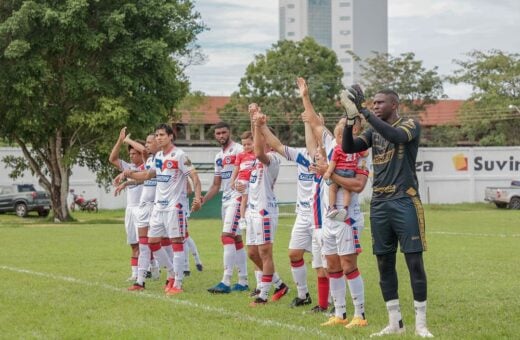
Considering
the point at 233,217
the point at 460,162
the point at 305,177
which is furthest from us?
the point at 460,162

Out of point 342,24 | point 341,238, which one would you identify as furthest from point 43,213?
point 342,24

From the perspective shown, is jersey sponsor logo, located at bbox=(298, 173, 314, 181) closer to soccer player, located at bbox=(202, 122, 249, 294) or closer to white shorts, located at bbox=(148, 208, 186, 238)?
soccer player, located at bbox=(202, 122, 249, 294)

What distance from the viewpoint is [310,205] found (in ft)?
35.9

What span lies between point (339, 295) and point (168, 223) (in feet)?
12.4

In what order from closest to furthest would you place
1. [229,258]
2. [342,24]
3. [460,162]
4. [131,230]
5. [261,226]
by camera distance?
1. [261,226]
2. [229,258]
3. [131,230]
4. [460,162]
5. [342,24]

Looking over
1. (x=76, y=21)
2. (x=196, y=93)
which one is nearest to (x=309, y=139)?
(x=76, y=21)

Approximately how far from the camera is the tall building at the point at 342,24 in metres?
183

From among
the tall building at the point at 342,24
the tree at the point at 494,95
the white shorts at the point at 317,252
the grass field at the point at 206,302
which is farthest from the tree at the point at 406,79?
the tall building at the point at 342,24

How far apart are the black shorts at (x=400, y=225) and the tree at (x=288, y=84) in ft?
212

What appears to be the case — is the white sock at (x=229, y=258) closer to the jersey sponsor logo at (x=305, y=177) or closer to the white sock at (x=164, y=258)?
the white sock at (x=164, y=258)

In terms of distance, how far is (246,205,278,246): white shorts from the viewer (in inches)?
458

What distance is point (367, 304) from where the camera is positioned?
11.2 meters

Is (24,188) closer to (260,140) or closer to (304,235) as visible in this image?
(260,140)

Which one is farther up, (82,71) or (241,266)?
(82,71)
